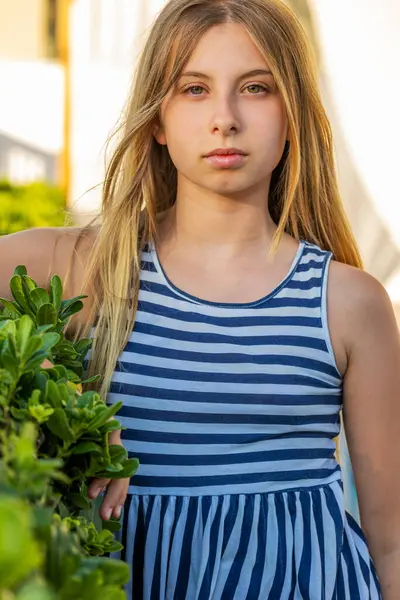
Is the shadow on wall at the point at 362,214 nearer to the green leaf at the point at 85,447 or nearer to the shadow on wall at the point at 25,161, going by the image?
the green leaf at the point at 85,447

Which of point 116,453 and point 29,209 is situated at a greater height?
point 116,453

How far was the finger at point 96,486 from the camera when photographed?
1458mm

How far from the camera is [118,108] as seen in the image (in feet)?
26.2

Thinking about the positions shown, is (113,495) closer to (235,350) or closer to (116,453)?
(116,453)

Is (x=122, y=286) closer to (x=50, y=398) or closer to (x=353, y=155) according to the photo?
(x=50, y=398)

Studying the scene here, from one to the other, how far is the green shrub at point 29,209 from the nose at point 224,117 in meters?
5.29

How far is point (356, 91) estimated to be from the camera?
3.68m

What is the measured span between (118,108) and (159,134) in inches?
229

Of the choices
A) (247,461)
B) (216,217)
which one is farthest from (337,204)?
(247,461)

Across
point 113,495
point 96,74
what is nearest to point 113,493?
point 113,495

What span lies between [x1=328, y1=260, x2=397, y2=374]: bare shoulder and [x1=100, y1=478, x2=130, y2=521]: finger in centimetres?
65

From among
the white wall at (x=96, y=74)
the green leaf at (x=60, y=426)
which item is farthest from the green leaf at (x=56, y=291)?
the white wall at (x=96, y=74)

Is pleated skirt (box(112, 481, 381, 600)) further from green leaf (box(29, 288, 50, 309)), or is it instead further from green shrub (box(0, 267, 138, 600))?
green leaf (box(29, 288, 50, 309))

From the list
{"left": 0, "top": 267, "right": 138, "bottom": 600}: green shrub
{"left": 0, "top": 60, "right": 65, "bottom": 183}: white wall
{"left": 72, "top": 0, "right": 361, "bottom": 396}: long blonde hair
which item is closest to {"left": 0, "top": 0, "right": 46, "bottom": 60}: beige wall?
{"left": 0, "top": 60, "right": 65, "bottom": 183}: white wall
